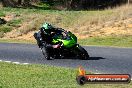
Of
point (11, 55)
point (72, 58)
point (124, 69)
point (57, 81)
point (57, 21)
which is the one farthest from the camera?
point (57, 21)

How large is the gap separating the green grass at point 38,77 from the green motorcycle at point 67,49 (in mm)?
2178

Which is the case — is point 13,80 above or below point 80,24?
above

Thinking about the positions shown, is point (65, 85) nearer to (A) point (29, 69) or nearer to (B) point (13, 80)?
(B) point (13, 80)

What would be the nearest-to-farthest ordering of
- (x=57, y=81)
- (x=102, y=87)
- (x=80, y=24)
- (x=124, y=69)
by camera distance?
(x=102, y=87) < (x=57, y=81) < (x=124, y=69) < (x=80, y=24)

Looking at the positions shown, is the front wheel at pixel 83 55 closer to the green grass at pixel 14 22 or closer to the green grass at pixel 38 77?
the green grass at pixel 38 77

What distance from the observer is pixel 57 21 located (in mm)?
36812

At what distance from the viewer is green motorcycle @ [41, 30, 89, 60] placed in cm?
1727

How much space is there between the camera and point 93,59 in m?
17.3

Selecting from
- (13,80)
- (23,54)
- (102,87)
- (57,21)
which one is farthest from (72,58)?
(57,21)

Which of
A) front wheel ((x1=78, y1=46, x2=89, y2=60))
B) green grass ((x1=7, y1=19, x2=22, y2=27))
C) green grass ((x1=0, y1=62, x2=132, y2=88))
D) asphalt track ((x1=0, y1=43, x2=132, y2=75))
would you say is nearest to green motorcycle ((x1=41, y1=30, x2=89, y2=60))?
front wheel ((x1=78, y1=46, x2=89, y2=60))

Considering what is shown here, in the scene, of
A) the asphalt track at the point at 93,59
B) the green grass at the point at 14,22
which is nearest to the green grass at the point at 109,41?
the asphalt track at the point at 93,59

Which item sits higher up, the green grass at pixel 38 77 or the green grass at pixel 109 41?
the green grass at pixel 38 77

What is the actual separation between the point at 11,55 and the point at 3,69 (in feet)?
14.3

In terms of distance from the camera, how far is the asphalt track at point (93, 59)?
14.8 meters
